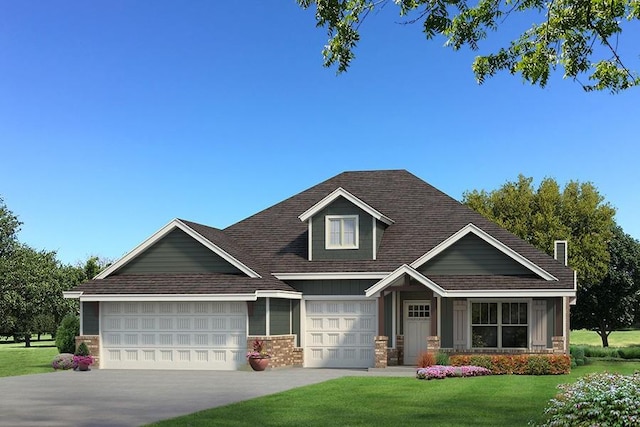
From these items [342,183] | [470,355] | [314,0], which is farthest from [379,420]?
[342,183]

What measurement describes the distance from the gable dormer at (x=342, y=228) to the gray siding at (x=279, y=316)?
7.85 feet

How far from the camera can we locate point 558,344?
29359 mm

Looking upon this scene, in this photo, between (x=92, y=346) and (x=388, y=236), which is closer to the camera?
(x=92, y=346)

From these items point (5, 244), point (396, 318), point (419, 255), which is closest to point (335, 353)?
point (396, 318)

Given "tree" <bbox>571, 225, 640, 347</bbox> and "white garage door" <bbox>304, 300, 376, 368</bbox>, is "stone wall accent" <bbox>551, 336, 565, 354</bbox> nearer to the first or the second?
"white garage door" <bbox>304, 300, 376, 368</bbox>

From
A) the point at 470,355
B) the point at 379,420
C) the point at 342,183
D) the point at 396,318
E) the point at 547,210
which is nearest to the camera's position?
the point at 379,420

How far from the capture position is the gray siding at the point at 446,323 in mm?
30859

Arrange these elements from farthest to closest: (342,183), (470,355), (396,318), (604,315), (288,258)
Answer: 1. (604,315)
2. (342,183)
3. (288,258)
4. (396,318)
5. (470,355)

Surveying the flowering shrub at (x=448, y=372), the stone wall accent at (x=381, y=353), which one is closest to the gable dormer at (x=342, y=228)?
the stone wall accent at (x=381, y=353)

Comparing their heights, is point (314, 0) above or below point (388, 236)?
above

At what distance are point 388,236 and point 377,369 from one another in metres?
6.48

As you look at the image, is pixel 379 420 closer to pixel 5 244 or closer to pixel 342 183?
pixel 342 183

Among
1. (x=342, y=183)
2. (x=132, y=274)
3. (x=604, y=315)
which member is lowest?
(x=604, y=315)

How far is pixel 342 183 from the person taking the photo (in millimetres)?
37375
